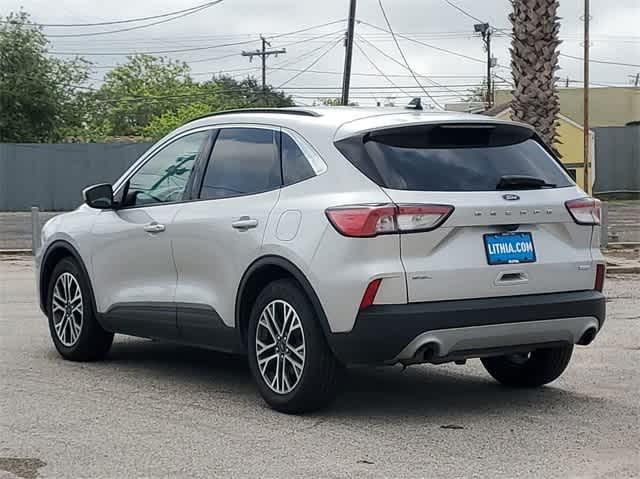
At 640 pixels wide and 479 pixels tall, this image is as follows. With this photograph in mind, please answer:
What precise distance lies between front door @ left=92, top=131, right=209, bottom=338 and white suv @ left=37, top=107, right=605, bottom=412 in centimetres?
2

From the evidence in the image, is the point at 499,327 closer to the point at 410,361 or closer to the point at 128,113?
the point at 410,361

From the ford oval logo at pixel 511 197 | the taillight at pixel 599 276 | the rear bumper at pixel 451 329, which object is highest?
the ford oval logo at pixel 511 197

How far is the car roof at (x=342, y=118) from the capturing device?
685cm

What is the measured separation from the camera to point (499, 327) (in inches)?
256

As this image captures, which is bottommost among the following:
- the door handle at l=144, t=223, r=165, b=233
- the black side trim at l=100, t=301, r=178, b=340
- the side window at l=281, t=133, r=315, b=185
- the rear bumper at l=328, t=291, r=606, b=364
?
the black side trim at l=100, t=301, r=178, b=340

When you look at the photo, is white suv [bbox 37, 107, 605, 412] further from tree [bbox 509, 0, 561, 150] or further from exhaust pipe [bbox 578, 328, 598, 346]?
tree [bbox 509, 0, 561, 150]

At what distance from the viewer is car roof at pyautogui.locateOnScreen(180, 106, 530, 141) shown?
6848mm

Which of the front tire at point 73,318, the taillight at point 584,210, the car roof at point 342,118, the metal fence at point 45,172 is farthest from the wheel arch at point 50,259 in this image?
the metal fence at point 45,172

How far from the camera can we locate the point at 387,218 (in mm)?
6316

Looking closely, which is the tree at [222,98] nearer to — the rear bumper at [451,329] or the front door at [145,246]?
the front door at [145,246]

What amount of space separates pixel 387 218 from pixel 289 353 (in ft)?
3.34

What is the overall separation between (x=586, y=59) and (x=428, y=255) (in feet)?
123

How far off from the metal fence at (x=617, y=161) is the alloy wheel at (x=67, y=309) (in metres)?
46.2

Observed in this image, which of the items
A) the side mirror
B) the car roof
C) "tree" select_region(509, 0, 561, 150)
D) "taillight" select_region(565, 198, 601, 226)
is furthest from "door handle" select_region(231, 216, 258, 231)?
"tree" select_region(509, 0, 561, 150)
